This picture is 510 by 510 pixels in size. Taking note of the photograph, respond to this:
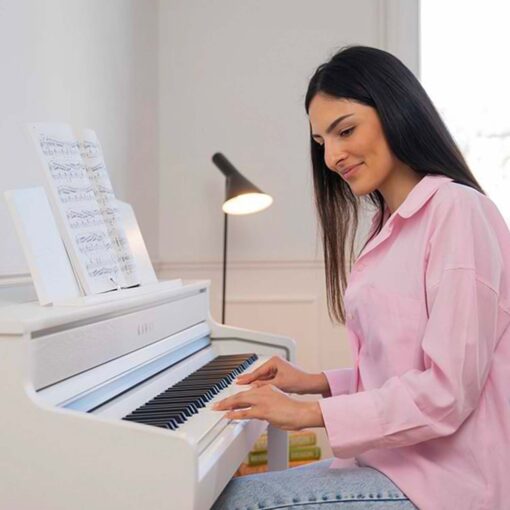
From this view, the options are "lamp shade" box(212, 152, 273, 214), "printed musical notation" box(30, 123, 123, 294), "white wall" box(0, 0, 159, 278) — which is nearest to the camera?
"printed musical notation" box(30, 123, 123, 294)

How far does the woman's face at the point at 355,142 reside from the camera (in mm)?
1287

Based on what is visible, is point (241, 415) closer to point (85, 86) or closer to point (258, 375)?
point (258, 375)

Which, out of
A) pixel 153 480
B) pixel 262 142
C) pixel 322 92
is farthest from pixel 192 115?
pixel 153 480

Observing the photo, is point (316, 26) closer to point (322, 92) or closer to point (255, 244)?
point (255, 244)

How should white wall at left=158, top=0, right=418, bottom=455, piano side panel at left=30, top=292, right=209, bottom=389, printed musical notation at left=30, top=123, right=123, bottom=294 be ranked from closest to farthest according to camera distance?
1. piano side panel at left=30, top=292, right=209, bottom=389
2. printed musical notation at left=30, top=123, right=123, bottom=294
3. white wall at left=158, top=0, right=418, bottom=455

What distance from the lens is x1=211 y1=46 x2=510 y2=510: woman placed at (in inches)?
44.2

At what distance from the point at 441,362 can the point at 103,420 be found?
521mm

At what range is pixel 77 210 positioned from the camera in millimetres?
1485

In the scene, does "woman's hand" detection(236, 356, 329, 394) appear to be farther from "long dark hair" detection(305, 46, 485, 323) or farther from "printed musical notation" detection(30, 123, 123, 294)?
"long dark hair" detection(305, 46, 485, 323)

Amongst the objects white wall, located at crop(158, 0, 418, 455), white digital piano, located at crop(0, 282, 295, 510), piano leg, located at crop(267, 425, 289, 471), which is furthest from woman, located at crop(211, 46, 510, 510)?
white wall, located at crop(158, 0, 418, 455)

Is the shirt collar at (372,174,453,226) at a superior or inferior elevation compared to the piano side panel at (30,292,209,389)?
superior

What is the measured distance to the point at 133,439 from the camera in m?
0.98

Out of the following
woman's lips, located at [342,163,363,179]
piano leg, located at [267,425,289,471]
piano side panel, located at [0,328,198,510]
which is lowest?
piano leg, located at [267,425,289,471]

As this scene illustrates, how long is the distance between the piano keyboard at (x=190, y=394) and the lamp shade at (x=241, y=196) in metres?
0.93
